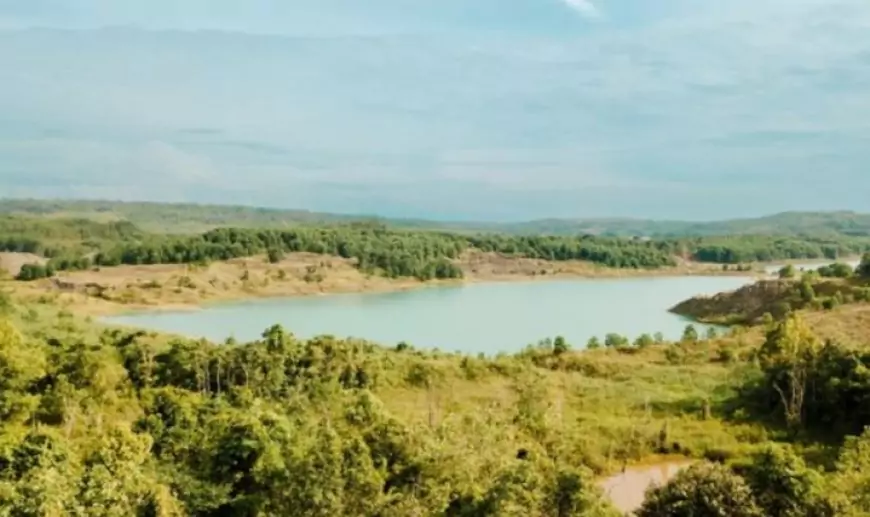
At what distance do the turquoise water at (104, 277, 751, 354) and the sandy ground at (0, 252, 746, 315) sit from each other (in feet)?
8.87

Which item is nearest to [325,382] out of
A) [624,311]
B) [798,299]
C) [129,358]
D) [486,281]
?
[129,358]

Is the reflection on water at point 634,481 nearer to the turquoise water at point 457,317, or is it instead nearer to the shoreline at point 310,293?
the turquoise water at point 457,317

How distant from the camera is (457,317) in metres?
52.5

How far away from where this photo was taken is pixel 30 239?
88562 millimetres

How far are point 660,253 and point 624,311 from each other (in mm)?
39354

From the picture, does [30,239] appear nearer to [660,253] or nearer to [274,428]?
[660,253]

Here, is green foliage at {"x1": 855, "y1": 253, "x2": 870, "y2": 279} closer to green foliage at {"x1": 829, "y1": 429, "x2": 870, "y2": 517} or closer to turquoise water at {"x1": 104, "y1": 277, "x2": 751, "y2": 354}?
turquoise water at {"x1": 104, "y1": 277, "x2": 751, "y2": 354}

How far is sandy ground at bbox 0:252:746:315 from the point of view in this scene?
56750 mm

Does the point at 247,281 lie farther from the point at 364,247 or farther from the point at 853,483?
the point at 853,483

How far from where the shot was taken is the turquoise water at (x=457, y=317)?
148 ft

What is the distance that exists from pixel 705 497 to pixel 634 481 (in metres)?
8.03

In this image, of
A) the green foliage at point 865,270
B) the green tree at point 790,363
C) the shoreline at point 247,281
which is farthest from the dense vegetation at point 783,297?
the shoreline at point 247,281

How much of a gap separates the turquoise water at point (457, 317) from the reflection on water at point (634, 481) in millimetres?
20908

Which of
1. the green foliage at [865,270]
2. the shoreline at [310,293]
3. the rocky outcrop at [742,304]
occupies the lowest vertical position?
the shoreline at [310,293]
